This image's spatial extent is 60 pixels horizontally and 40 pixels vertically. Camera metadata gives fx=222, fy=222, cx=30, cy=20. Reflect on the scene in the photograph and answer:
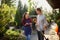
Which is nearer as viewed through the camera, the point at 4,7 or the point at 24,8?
the point at 4,7

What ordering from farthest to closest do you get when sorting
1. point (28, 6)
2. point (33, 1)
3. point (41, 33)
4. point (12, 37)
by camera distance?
point (28, 6) < point (33, 1) < point (12, 37) < point (41, 33)

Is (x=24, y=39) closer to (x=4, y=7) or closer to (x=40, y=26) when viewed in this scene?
(x=4, y=7)

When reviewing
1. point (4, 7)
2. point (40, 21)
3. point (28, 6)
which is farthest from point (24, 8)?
point (40, 21)

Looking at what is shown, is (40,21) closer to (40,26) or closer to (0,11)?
(40,26)

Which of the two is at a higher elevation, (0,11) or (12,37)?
(0,11)

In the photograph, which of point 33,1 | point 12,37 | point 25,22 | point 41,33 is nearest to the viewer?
point 41,33

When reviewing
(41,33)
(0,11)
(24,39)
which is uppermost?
(0,11)

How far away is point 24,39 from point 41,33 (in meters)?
2.55

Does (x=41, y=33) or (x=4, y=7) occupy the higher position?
(x=4, y=7)

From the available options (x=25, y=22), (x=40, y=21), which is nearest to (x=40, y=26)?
(x=40, y=21)

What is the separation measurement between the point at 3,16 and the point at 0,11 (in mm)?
259

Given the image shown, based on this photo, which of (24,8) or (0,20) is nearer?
(0,20)

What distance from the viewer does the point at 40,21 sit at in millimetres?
7852

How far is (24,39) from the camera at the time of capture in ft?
33.4
